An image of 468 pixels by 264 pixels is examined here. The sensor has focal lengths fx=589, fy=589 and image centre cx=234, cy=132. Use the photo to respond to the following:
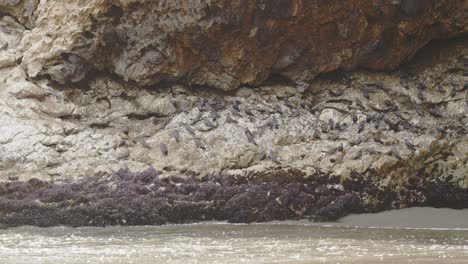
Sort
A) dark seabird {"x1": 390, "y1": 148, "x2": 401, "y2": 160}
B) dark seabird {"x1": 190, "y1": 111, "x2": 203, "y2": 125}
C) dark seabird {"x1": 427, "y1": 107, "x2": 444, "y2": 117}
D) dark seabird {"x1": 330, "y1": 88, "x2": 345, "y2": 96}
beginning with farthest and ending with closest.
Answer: dark seabird {"x1": 330, "y1": 88, "x2": 345, "y2": 96}, dark seabird {"x1": 190, "y1": 111, "x2": 203, "y2": 125}, dark seabird {"x1": 427, "y1": 107, "x2": 444, "y2": 117}, dark seabird {"x1": 390, "y1": 148, "x2": 401, "y2": 160}

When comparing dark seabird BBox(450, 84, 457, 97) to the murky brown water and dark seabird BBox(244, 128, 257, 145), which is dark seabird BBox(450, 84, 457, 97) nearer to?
the murky brown water

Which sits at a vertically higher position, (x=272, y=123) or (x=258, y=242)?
(x=272, y=123)

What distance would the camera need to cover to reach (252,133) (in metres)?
15.2

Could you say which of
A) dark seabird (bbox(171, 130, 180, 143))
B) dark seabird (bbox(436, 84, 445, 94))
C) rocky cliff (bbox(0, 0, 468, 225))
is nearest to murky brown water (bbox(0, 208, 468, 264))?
rocky cliff (bbox(0, 0, 468, 225))

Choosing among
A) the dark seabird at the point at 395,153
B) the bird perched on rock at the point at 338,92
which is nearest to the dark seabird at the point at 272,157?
the dark seabird at the point at 395,153

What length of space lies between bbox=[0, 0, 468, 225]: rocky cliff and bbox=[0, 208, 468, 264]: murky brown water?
720 mm

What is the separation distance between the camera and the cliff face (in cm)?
1503

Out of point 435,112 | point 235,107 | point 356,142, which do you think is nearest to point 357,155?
point 356,142

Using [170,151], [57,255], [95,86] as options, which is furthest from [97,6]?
[57,255]

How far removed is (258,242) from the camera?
10242 millimetres

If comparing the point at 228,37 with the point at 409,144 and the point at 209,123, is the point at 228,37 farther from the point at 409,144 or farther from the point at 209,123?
the point at 409,144

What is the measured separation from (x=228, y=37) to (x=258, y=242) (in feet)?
23.2

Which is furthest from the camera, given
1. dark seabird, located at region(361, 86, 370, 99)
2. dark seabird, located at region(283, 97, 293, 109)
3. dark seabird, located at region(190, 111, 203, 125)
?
dark seabird, located at region(283, 97, 293, 109)

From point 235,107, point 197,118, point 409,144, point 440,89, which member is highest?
point 440,89
